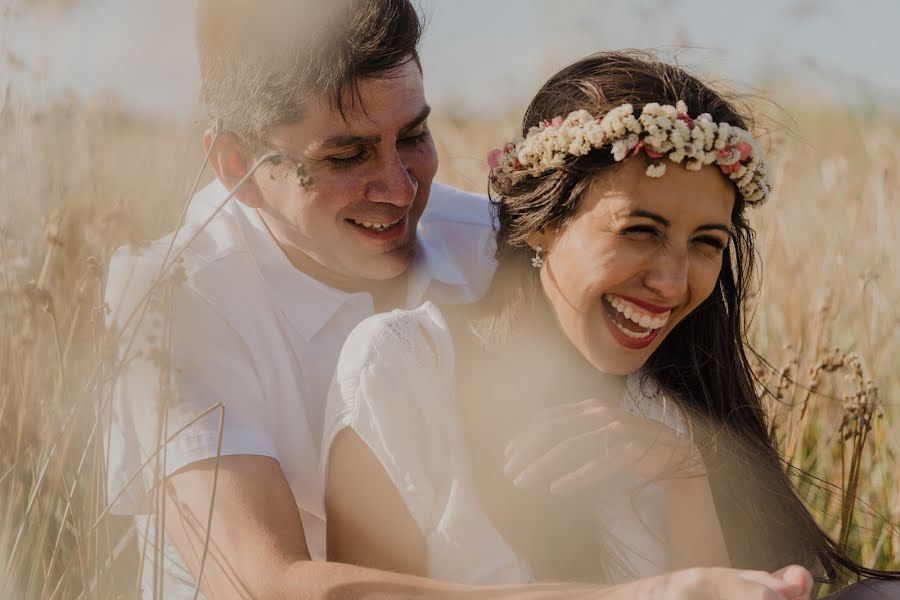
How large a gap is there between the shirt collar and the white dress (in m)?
0.61

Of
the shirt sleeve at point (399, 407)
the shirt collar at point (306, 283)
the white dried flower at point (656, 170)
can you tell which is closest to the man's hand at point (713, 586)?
the shirt sleeve at point (399, 407)

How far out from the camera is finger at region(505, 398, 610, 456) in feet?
8.77

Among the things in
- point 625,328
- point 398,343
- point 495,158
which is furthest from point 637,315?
point 495,158

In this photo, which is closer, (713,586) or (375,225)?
(713,586)

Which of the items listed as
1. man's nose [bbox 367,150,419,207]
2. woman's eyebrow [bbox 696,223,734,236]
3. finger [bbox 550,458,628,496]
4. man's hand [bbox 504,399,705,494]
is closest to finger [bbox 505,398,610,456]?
man's hand [bbox 504,399,705,494]

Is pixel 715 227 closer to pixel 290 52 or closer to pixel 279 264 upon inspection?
pixel 279 264

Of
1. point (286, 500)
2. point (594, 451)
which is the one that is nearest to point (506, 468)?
point (594, 451)

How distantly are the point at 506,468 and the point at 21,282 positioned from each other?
48.3 inches

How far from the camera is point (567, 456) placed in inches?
105

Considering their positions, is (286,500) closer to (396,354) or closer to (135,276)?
(396,354)

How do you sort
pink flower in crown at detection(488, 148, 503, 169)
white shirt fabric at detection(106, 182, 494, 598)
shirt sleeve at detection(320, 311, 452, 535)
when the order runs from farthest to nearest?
pink flower in crown at detection(488, 148, 503, 169) < white shirt fabric at detection(106, 182, 494, 598) < shirt sleeve at detection(320, 311, 452, 535)

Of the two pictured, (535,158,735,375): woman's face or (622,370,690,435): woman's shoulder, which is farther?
(622,370,690,435): woman's shoulder

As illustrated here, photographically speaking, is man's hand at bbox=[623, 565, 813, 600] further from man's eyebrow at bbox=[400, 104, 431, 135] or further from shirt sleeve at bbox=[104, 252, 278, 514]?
man's eyebrow at bbox=[400, 104, 431, 135]

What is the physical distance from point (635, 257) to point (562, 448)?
509mm
